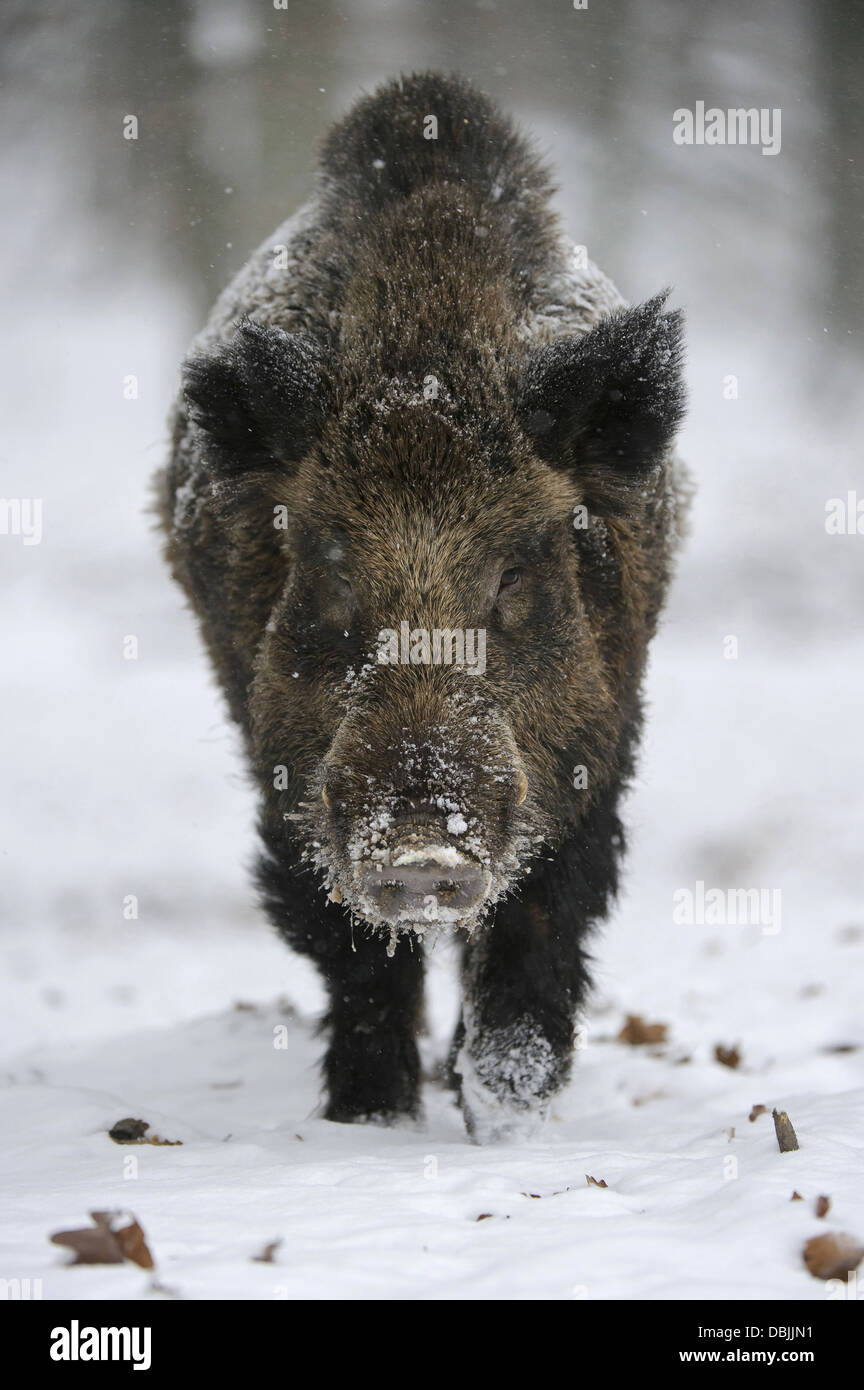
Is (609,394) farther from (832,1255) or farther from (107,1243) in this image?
(107,1243)

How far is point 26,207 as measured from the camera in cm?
1786

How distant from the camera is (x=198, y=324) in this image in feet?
66.2

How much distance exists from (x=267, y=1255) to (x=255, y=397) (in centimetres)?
272

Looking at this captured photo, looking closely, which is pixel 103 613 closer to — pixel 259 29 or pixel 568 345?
pixel 259 29

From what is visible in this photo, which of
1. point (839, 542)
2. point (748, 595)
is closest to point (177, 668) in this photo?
point (748, 595)

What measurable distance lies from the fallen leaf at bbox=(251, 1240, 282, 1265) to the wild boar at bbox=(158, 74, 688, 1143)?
2.92ft

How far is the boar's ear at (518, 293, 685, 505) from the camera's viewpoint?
160 inches

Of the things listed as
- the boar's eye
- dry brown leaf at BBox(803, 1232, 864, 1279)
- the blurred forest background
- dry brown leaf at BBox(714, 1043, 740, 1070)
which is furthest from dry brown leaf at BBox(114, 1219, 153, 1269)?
dry brown leaf at BBox(714, 1043, 740, 1070)

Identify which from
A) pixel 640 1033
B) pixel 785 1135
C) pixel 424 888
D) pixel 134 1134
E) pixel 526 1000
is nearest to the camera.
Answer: pixel 424 888

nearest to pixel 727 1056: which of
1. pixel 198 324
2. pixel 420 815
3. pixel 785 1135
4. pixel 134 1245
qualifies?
pixel 785 1135

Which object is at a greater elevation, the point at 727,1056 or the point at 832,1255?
the point at 832,1255

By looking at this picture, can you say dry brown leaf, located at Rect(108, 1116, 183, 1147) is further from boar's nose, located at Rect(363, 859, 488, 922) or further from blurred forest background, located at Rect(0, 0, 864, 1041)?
blurred forest background, located at Rect(0, 0, 864, 1041)

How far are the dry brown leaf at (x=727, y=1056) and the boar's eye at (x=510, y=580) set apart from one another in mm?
2829
